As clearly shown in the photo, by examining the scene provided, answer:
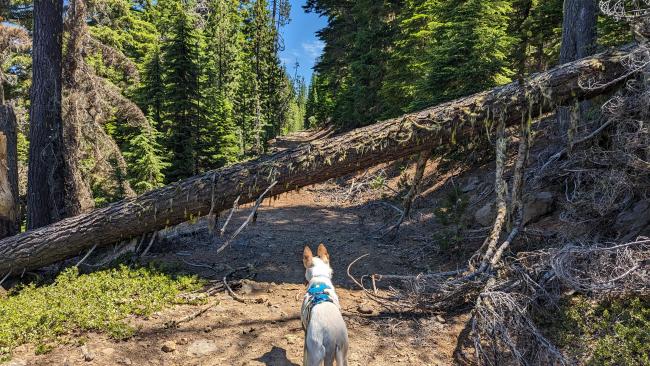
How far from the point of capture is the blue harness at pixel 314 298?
361 cm

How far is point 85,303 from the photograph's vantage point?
4.83 metres

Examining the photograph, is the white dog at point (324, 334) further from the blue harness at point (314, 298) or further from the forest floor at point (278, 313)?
the forest floor at point (278, 313)

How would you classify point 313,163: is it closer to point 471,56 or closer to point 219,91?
point 471,56

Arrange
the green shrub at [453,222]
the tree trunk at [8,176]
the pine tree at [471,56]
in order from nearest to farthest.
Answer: the green shrub at [453,222], the tree trunk at [8,176], the pine tree at [471,56]

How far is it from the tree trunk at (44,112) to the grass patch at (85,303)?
7.97 feet

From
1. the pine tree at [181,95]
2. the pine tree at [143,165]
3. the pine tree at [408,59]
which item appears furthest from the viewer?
the pine tree at [408,59]

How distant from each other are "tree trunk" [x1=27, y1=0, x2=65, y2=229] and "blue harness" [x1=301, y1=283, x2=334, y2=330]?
22.9 feet

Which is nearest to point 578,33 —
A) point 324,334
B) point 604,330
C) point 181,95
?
point 604,330

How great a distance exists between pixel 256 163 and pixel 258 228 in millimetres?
3631

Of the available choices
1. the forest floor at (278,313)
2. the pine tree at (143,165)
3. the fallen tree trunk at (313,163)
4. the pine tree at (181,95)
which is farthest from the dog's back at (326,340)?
the pine tree at (181,95)

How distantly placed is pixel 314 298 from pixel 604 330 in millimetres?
2885

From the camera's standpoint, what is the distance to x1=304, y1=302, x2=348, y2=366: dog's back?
3.21 meters

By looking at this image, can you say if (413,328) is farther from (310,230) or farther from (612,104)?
(310,230)

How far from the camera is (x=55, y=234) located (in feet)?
20.4
